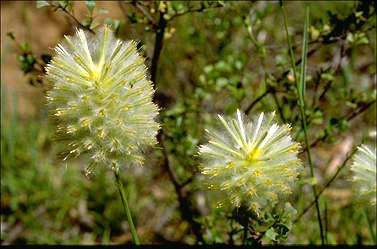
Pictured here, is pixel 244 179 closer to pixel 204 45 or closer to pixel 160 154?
pixel 160 154

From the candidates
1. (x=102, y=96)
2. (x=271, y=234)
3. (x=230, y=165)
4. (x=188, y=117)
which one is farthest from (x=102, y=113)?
(x=188, y=117)

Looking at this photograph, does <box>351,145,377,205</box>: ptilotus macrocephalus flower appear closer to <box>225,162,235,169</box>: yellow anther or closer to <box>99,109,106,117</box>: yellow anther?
<box>225,162,235,169</box>: yellow anther

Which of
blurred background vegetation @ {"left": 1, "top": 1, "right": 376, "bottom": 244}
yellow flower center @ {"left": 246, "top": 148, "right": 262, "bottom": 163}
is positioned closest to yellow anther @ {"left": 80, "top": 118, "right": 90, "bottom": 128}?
yellow flower center @ {"left": 246, "top": 148, "right": 262, "bottom": 163}

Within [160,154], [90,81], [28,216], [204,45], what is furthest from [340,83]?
[90,81]

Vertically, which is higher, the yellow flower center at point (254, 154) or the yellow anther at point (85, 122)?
the yellow anther at point (85, 122)

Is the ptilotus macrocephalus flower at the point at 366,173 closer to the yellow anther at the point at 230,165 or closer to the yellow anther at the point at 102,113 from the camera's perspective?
the yellow anther at the point at 230,165

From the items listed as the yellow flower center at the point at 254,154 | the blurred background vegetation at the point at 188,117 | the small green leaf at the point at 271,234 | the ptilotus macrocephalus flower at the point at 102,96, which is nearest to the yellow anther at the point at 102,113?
the ptilotus macrocephalus flower at the point at 102,96
